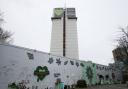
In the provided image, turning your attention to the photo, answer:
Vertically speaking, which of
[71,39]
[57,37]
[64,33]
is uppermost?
[64,33]

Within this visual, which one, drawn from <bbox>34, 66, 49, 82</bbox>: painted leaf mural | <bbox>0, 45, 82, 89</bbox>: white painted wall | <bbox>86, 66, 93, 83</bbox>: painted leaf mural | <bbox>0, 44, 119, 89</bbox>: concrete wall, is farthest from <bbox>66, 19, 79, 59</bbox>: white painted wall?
<bbox>34, 66, 49, 82</bbox>: painted leaf mural

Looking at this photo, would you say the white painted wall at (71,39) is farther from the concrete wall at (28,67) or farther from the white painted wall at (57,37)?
the concrete wall at (28,67)

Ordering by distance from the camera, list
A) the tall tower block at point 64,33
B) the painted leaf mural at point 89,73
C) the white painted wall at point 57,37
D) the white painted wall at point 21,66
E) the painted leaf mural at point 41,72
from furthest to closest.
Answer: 1. the white painted wall at point 57,37
2. the tall tower block at point 64,33
3. the painted leaf mural at point 89,73
4. the painted leaf mural at point 41,72
5. the white painted wall at point 21,66

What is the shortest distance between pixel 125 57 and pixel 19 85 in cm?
2576

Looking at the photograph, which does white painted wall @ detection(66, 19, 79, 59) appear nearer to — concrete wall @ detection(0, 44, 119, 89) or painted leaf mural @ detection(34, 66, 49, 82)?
concrete wall @ detection(0, 44, 119, 89)

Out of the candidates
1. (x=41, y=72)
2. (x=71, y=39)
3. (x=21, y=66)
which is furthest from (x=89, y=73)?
(x=71, y=39)

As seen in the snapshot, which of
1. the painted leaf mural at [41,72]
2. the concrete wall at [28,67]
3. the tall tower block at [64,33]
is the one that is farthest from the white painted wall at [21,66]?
the tall tower block at [64,33]

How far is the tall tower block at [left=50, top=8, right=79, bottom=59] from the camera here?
92.1 metres

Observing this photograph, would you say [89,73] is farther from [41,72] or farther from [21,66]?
[21,66]

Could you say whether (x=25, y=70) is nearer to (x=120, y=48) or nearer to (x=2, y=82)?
(x=2, y=82)

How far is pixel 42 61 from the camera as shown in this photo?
21453mm

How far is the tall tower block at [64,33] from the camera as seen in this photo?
302ft

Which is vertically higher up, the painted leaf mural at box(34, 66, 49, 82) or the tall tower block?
the tall tower block

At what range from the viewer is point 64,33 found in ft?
319
